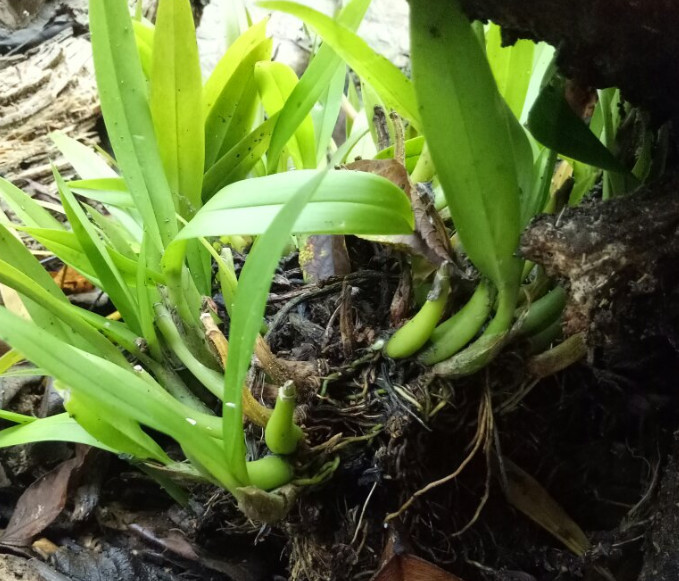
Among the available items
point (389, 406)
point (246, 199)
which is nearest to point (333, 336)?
point (389, 406)

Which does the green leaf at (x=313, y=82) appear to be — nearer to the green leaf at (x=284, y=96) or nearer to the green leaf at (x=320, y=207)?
the green leaf at (x=284, y=96)

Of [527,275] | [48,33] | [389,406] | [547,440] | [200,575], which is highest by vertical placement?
[48,33]

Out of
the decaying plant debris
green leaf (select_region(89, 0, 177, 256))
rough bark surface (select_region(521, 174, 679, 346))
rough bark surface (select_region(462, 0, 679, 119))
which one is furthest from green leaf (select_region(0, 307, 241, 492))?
rough bark surface (select_region(462, 0, 679, 119))

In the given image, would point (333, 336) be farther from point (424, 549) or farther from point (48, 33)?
point (48, 33)

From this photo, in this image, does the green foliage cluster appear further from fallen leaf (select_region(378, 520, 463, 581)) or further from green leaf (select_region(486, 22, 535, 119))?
fallen leaf (select_region(378, 520, 463, 581))

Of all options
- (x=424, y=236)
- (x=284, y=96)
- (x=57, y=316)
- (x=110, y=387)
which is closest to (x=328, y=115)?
(x=284, y=96)

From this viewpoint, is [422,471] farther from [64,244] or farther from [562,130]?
[64,244]

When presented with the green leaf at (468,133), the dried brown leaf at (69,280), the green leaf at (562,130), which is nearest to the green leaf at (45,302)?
the dried brown leaf at (69,280)
